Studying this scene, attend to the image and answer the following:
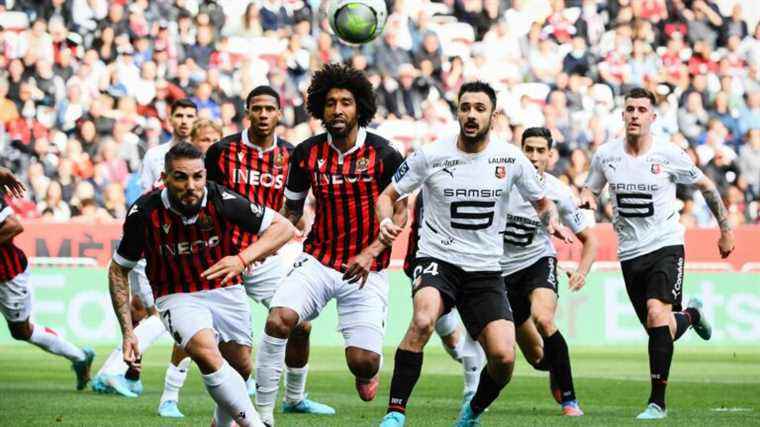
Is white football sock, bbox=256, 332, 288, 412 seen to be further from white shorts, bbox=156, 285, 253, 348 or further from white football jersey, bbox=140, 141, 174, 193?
white football jersey, bbox=140, 141, 174, 193

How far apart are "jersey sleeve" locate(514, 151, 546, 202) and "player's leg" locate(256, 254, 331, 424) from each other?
1.51m

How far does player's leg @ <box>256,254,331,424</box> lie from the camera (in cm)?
949

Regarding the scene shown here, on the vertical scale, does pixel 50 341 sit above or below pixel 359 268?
below

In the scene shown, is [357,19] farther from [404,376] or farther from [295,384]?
[404,376]

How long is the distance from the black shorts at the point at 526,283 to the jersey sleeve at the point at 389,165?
1.88 meters

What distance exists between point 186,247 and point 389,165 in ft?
6.97

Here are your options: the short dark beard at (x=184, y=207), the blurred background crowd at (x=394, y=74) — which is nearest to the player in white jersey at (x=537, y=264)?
the short dark beard at (x=184, y=207)

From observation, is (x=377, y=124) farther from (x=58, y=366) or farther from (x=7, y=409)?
(x=7, y=409)

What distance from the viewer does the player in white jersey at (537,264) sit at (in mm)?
11586

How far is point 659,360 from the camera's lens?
36.2ft

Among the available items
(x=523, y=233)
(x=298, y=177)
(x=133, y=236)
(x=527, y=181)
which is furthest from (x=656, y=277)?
(x=133, y=236)

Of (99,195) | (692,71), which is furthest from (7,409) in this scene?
(692,71)

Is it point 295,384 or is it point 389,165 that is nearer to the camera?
point 389,165

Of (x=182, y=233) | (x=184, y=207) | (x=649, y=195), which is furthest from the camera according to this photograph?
(x=649, y=195)
